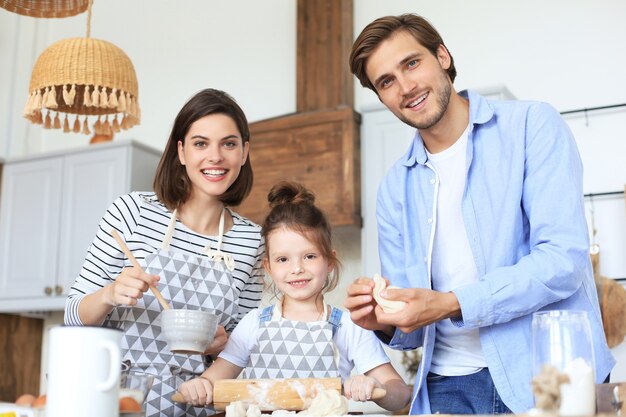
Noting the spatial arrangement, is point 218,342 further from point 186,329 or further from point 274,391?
point 274,391

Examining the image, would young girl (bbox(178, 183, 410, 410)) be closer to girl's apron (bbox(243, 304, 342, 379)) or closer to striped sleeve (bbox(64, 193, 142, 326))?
girl's apron (bbox(243, 304, 342, 379))

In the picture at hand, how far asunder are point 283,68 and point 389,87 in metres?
3.05

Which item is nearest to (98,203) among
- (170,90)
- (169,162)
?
(170,90)

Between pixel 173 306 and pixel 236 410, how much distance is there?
0.61 m

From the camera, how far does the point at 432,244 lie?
1.73m

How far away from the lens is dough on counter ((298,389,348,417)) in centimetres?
130

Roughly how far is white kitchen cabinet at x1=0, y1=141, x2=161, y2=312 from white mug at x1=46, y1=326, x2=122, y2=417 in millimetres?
3482

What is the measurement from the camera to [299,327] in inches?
75.7

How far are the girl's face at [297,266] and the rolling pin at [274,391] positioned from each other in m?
0.56

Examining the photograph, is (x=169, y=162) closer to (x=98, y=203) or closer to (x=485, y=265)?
(x=485, y=265)

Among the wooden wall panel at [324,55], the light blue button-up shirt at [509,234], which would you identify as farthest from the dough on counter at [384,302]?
the wooden wall panel at [324,55]

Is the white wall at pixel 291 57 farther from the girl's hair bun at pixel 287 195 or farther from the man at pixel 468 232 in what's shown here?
the man at pixel 468 232

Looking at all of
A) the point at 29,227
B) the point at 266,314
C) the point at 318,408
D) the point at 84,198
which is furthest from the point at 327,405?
the point at 29,227

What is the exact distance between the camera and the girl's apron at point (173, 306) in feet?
5.96
